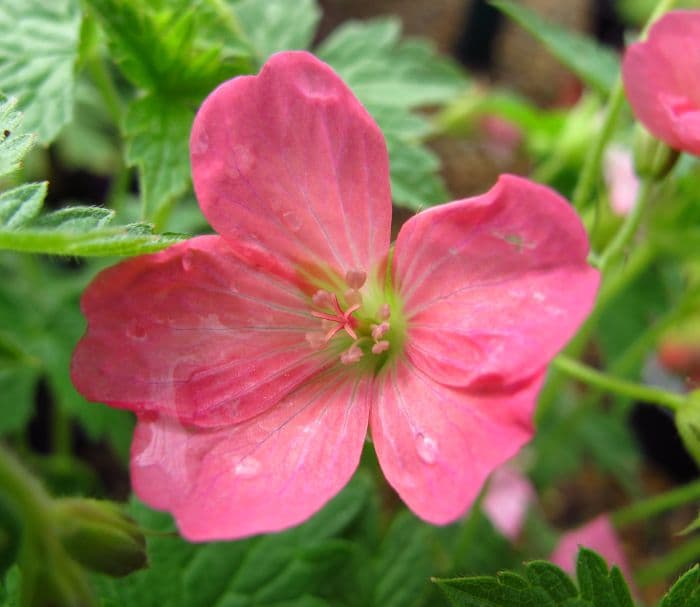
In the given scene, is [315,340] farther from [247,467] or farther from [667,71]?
[667,71]

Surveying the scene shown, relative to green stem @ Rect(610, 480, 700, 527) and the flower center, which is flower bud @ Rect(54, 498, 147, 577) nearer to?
the flower center

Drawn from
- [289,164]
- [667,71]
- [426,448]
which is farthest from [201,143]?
[667,71]

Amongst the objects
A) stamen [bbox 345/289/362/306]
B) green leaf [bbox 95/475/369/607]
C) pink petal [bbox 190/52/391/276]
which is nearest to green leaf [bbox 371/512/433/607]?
green leaf [bbox 95/475/369/607]

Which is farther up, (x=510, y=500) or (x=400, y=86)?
(x=400, y=86)

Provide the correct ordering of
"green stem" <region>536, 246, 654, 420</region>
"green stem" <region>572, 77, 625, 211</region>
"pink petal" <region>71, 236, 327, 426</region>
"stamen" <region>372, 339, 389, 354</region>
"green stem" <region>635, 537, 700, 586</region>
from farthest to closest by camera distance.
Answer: "green stem" <region>635, 537, 700, 586</region> → "green stem" <region>536, 246, 654, 420</region> → "green stem" <region>572, 77, 625, 211</region> → "stamen" <region>372, 339, 389, 354</region> → "pink petal" <region>71, 236, 327, 426</region>

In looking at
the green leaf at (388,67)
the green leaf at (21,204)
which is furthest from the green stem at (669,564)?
the green leaf at (21,204)

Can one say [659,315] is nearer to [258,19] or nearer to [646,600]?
[646,600]

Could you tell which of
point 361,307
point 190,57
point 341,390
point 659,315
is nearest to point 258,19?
point 190,57
